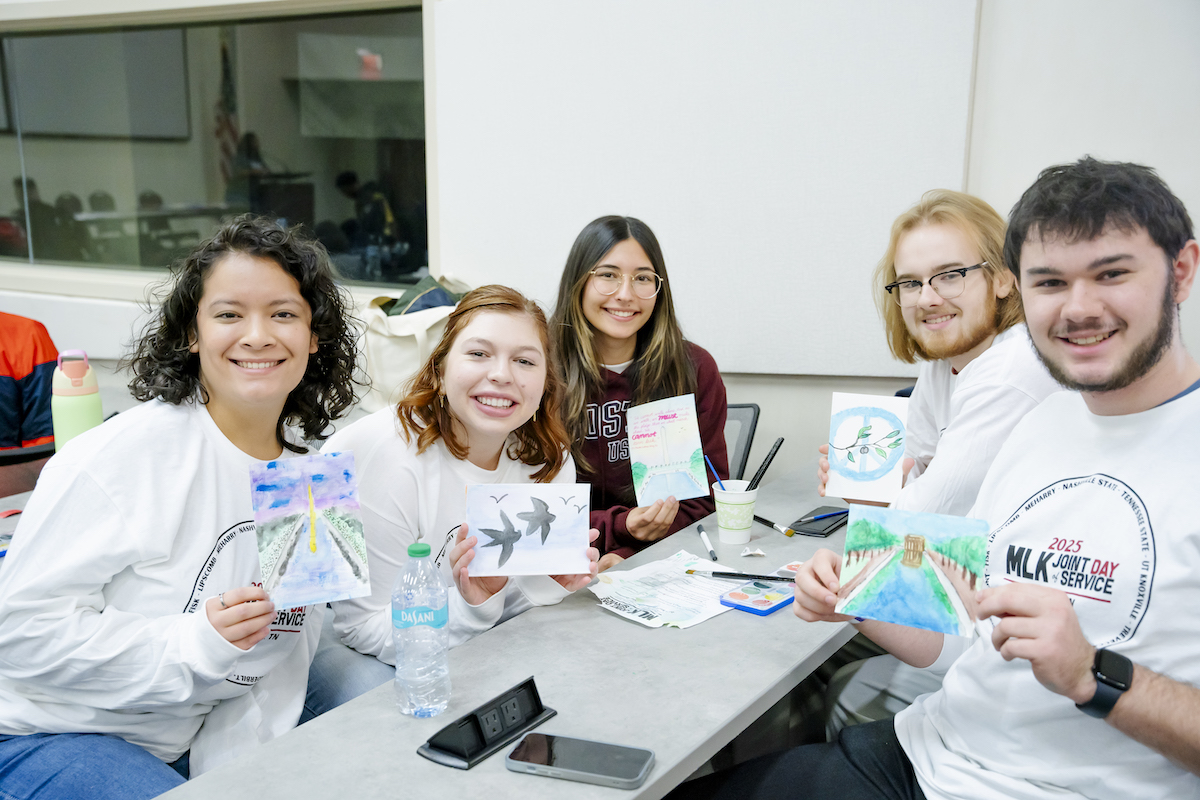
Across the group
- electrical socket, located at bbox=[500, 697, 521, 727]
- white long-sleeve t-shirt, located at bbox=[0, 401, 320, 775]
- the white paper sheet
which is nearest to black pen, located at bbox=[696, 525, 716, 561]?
the white paper sheet

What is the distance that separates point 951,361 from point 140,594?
1.92 meters

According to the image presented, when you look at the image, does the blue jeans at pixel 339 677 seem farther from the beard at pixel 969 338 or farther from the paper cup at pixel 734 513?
the beard at pixel 969 338

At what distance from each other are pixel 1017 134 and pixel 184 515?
113 inches

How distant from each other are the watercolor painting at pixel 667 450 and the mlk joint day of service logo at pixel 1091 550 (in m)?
0.95

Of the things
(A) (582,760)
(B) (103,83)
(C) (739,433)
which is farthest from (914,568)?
(B) (103,83)

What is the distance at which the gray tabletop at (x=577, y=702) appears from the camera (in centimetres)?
113

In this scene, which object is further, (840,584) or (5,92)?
(5,92)

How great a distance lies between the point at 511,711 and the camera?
1.28 m

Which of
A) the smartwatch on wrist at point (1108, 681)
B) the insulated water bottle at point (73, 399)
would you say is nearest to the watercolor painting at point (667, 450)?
the smartwatch on wrist at point (1108, 681)

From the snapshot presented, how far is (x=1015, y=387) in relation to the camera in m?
1.76

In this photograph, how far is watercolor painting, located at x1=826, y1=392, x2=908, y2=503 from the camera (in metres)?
2.02

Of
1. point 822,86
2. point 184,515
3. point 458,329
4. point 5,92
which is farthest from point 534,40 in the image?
point 5,92

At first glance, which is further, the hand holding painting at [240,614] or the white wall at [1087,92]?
the white wall at [1087,92]

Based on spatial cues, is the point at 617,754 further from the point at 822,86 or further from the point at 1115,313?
the point at 822,86
